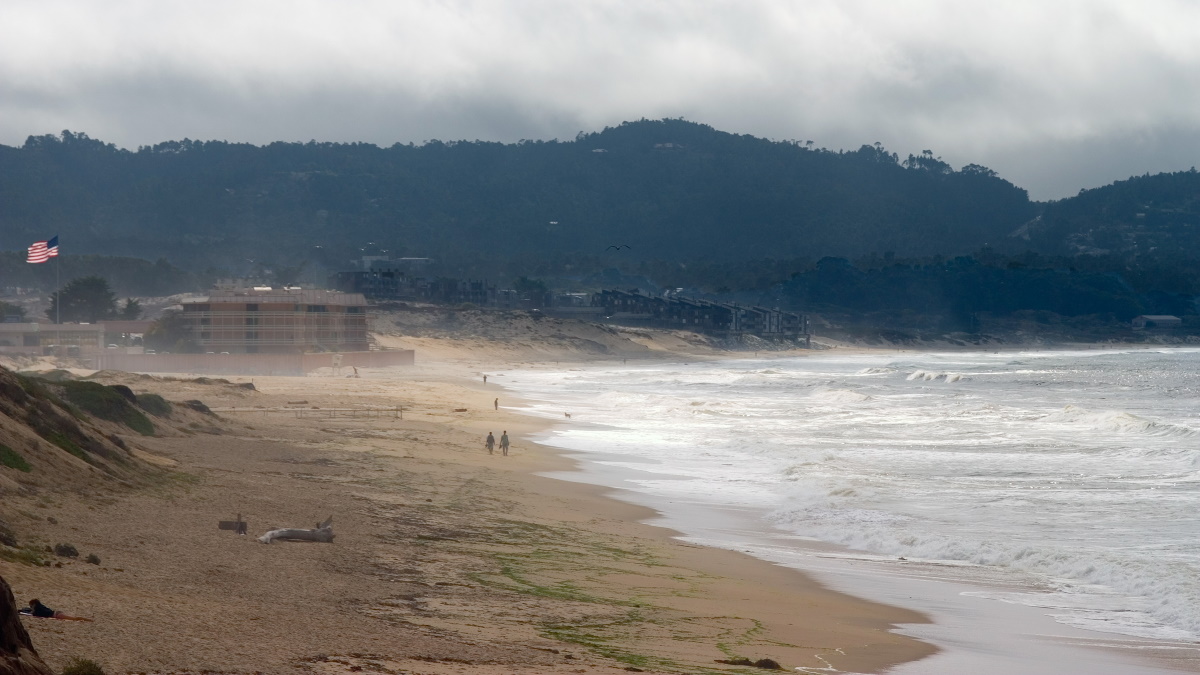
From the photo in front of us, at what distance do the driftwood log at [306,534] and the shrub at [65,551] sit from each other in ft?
8.25

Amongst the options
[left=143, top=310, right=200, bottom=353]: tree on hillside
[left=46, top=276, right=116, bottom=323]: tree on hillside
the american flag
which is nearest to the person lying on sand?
→ the american flag

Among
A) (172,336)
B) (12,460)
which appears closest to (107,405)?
(12,460)

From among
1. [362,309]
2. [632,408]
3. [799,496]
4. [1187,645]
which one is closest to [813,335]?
[362,309]

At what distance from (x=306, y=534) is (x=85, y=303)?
293 ft

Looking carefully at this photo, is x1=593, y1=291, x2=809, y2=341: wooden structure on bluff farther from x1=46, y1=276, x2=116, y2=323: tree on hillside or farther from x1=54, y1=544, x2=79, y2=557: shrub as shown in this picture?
x1=54, y1=544, x2=79, y2=557: shrub

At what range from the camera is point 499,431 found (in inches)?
1315

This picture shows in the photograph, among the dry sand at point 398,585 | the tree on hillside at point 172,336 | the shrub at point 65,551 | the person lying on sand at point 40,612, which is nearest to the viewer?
the person lying on sand at point 40,612

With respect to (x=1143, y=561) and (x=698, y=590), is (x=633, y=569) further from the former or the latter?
(x=1143, y=561)

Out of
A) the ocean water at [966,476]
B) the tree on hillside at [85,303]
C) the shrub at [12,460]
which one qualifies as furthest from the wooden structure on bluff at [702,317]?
the shrub at [12,460]

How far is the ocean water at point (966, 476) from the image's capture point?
14.9 m

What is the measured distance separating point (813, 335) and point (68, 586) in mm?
153310

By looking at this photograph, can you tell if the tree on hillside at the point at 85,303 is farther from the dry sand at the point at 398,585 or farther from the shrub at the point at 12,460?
the shrub at the point at 12,460

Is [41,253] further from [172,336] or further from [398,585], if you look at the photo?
[398,585]

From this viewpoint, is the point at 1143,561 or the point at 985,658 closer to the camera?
the point at 985,658
